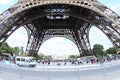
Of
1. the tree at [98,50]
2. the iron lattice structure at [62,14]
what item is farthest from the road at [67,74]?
the tree at [98,50]

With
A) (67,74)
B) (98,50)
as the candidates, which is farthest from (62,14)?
(98,50)

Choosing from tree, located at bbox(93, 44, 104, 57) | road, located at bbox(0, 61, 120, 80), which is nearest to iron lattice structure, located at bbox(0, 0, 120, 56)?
road, located at bbox(0, 61, 120, 80)

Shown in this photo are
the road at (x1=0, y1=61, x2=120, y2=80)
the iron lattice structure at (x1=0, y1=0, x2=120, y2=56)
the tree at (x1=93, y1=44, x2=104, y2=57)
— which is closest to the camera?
the road at (x1=0, y1=61, x2=120, y2=80)

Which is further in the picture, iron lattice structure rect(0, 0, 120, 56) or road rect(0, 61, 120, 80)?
iron lattice structure rect(0, 0, 120, 56)

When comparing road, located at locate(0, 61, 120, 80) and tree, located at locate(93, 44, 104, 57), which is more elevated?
tree, located at locate(93, 44, 104, 57)

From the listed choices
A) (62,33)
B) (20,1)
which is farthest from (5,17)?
(62,33)

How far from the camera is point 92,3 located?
39.5m

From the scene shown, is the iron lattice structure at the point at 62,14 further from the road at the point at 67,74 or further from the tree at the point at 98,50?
the tree at the point at 98,50

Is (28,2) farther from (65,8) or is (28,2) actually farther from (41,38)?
(41,38)

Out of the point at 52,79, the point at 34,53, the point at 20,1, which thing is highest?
the point at 20,1

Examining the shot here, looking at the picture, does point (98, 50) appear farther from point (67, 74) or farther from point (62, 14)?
point (67, 74)

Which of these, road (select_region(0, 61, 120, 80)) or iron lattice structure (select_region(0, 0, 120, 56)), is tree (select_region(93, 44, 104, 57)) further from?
road (select_region(0, 61, 120, 80))

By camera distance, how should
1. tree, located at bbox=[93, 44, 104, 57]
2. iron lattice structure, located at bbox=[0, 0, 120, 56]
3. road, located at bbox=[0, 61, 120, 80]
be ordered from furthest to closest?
tree, located at bbox=[93, 44, 104, 57] < iron lattice structure, located at bbox=[0, 0, 120, 56] < road, located at bbox=[0, 61, 120, 80]

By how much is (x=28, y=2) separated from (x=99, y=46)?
77.9m
